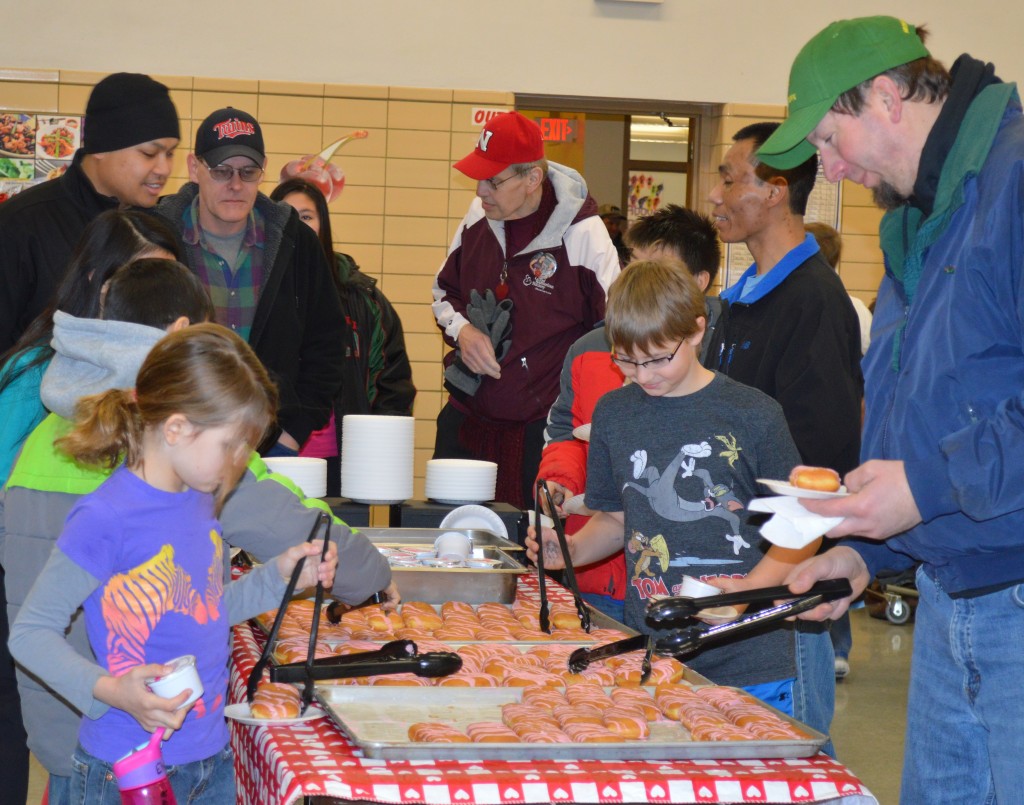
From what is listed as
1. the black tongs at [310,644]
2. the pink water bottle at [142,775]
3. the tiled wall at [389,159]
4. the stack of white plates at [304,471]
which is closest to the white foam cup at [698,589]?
the black tongs at [310,644]

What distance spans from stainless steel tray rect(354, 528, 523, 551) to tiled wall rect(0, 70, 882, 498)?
327 cm

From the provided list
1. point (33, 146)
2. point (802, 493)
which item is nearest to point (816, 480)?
point (802, 493)

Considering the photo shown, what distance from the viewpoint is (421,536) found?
281cm

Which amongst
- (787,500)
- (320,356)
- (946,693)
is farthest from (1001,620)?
(320,356)

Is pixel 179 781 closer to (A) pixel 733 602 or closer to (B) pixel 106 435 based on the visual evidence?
(B) pixel 106 435

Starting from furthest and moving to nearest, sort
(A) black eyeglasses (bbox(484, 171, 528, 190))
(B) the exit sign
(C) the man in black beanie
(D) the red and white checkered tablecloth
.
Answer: (B) the exit sign → (A) black eyeglasses (bbox(484, 171, 528, 190)) → (C) the man in black beanie → (D) the red and white checkered tablecloth

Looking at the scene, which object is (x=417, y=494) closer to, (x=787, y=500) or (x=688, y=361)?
(x=688, y=361)

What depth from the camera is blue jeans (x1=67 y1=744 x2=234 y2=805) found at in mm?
1601

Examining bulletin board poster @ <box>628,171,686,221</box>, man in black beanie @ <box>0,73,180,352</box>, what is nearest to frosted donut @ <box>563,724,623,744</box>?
man in black beanie @ <box>0,73,180,352</box>

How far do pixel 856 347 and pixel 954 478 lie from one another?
46.9 inches

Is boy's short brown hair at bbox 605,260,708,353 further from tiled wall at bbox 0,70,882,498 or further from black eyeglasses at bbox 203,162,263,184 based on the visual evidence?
tiled wall at bbox 0,70,882,498

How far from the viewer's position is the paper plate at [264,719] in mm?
1515

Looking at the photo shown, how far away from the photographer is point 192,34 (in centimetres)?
579

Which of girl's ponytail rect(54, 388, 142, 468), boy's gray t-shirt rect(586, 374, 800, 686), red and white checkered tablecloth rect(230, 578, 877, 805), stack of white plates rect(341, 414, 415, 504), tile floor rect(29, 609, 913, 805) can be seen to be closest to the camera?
red and white checkered tablecloth rect(230, 578, 877, 805)
